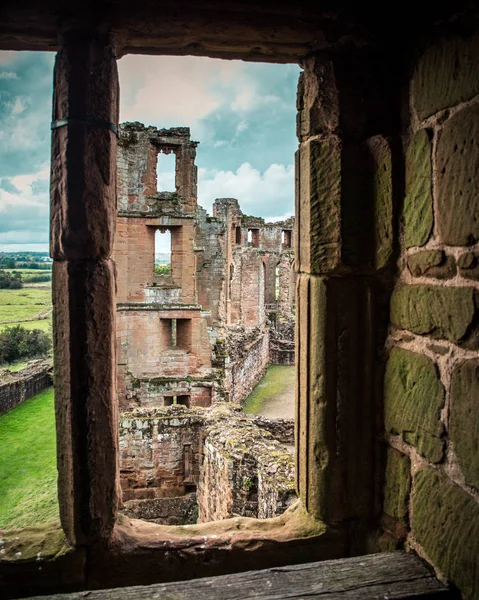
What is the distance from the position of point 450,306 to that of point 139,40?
61.3 inches

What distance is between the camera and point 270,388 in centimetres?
1568

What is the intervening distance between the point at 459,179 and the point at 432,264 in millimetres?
307

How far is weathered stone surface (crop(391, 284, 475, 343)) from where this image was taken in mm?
1521

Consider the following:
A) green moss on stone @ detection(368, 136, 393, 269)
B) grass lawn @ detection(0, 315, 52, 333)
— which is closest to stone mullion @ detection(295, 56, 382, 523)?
green moss on stone @ detection(368, 136, 393, 269)

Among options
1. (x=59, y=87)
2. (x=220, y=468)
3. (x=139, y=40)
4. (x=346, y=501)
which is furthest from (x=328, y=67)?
(x=220, y=468)

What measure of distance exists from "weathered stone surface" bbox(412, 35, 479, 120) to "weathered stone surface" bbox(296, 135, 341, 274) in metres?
0.35

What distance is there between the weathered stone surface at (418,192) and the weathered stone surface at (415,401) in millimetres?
456

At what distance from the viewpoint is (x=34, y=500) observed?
6918 millimetres

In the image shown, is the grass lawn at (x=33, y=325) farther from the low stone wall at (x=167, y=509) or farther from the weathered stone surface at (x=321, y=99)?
the weathered stone surface at (x=321, y=99)

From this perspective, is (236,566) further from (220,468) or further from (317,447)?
(220,468)

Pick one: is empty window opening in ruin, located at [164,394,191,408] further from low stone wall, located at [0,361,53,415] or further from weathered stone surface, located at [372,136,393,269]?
weathered stone surface, located at [372,136,393,269]

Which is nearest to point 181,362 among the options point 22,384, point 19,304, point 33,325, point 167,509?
point 22,384

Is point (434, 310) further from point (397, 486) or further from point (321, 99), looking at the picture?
point (321, 99)

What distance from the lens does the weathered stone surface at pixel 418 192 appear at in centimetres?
172
